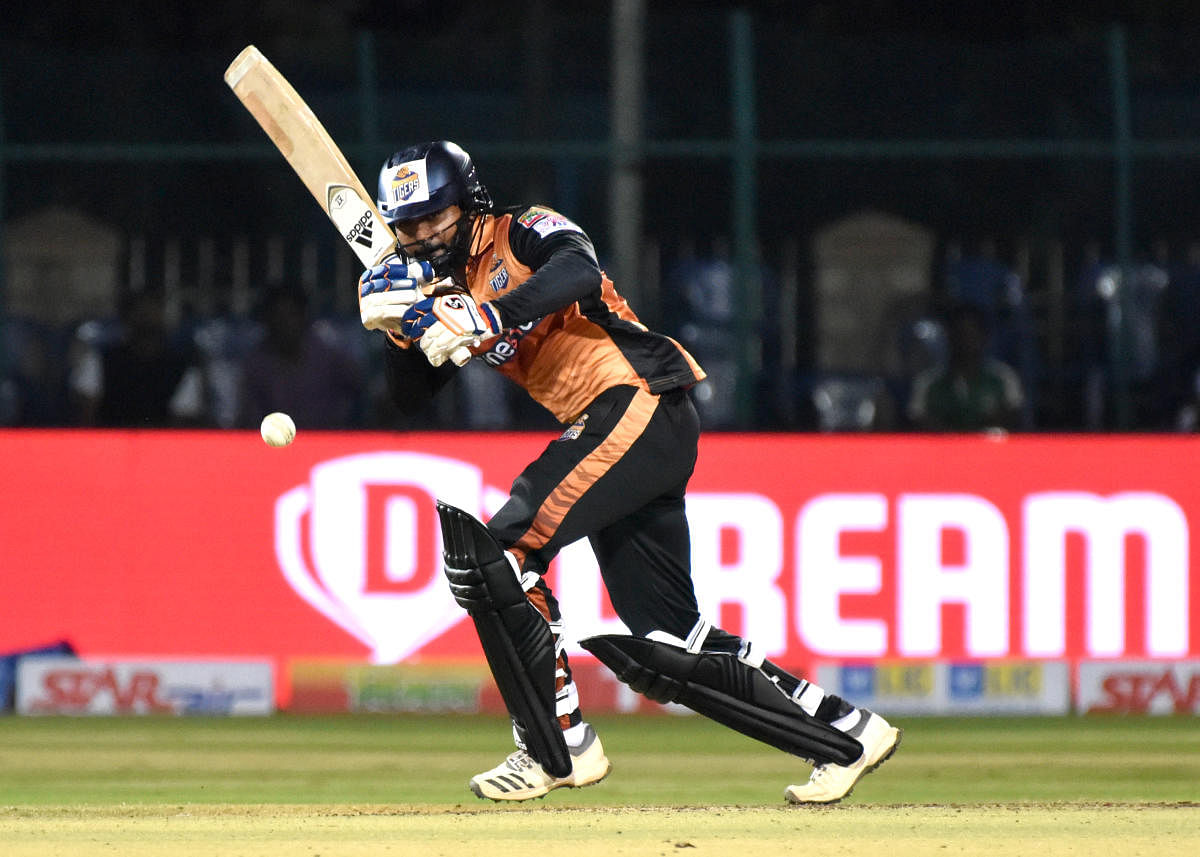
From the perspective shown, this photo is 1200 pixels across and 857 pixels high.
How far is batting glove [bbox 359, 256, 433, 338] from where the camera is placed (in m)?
5.48

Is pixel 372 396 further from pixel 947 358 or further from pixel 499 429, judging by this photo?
pixel 947 358

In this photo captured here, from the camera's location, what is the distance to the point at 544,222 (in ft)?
18.6

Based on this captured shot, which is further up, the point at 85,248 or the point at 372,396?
the point at 85,248

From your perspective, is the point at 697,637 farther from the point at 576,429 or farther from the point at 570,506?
the point at 576,429

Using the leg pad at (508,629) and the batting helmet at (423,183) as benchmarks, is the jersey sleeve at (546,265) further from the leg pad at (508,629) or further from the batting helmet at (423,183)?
the leg pad at (508,629)

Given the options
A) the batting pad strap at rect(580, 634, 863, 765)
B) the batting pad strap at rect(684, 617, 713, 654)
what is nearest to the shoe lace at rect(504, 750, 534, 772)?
the batting pad strap at rect(580, 634, 863, 765)

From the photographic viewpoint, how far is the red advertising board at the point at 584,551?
882 centimetres

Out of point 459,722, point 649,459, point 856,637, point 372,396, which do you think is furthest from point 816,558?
point 649,459

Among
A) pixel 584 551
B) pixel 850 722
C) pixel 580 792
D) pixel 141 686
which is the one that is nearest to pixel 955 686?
pixel 584 551

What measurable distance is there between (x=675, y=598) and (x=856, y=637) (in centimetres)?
319

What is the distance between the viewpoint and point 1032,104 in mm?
11477

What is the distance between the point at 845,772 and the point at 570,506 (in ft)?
3.81

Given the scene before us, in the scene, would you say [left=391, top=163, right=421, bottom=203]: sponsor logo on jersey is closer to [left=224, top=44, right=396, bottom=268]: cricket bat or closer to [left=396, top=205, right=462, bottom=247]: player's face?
[left=396, top=205, right=462, bottom=247]: player's face

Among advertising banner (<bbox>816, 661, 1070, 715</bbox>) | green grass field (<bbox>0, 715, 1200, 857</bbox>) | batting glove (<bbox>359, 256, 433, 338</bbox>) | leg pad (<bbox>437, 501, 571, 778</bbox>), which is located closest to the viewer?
green grass field (<bbox>0, 715, 1200, 857</bbox>)
